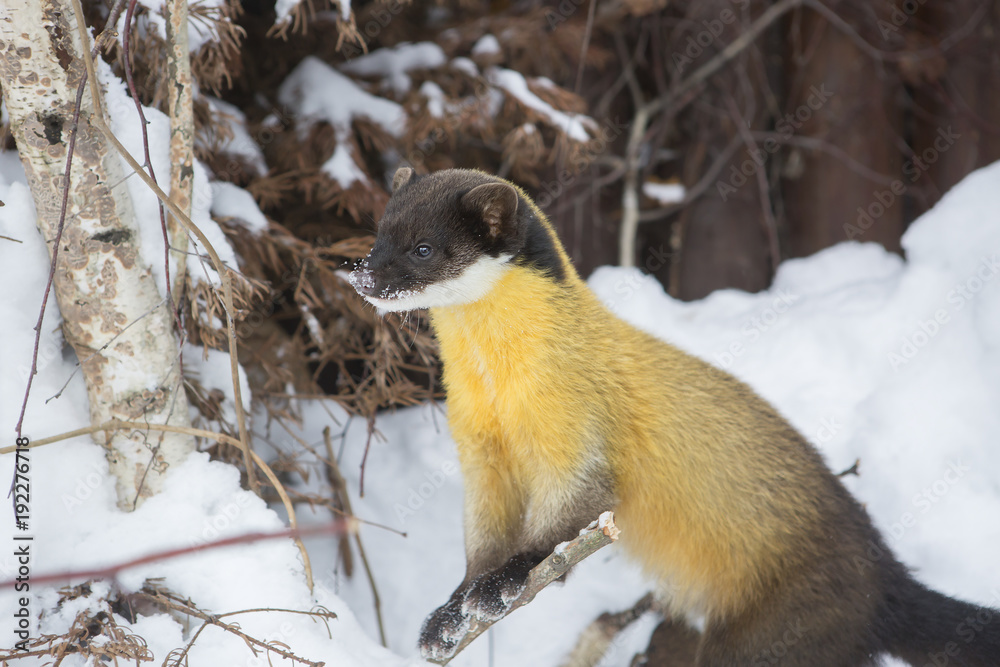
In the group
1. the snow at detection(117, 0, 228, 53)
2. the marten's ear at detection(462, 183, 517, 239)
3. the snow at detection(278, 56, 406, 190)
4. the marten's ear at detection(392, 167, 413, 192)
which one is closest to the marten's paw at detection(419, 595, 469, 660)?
the marten's ear at detection(462, 183, 517, 239)

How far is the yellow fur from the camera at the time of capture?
8.75ft

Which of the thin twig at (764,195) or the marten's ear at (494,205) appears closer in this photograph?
the marten's ear at (494,205)

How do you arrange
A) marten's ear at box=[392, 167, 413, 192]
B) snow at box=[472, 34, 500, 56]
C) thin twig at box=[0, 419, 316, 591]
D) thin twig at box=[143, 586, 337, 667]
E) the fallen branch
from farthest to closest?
snow at box=[472, 34, 500, 56], marten's ear at box=[392, 167, 413, 192], thin twig at box=[0, 419, 316, 591], thin twig at box=[143, 586, 337, 667], the fallen branch

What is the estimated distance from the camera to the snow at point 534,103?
3.92 meters

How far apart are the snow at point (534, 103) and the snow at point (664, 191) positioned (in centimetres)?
102

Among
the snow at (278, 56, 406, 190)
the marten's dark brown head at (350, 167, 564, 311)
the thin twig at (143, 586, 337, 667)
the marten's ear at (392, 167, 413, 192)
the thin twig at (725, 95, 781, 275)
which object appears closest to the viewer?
the thin twig at (143, 586, 337, 667)

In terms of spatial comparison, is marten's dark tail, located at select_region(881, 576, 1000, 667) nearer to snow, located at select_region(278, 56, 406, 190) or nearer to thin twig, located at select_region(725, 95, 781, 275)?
thin twig, located at select_region(725, 95, 781, 275)

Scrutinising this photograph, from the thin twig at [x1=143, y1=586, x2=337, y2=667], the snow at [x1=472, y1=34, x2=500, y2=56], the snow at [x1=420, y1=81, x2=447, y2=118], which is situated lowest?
the thin twig at [x1=143, y1=586, x2=337, y2=667]

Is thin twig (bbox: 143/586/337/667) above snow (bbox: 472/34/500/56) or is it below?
below

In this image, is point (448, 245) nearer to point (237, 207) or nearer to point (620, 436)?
point (620, 436)

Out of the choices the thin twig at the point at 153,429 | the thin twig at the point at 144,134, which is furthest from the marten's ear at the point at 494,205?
the thin twig at the point at 153,429

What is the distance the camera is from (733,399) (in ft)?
9.86

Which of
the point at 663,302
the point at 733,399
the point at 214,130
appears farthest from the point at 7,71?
the point at 663,302

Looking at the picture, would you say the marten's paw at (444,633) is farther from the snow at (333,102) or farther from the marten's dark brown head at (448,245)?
the snow at (333,102)
